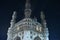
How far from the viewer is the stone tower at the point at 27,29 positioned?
65812 mm

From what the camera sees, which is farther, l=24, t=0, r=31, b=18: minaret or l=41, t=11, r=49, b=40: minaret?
l=24, t=0, r=31, b=18: minaret

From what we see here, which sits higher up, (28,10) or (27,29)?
(28,10)

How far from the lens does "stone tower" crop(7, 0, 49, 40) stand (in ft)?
216

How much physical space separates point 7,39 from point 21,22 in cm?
881

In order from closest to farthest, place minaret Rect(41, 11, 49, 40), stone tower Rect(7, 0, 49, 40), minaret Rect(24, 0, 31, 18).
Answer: stone tower Rect(7, 0, 49, 40), minaret Rect(41, 11, 49, 40), minaret Rect(24, 0, 31, 18)

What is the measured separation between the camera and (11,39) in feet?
215

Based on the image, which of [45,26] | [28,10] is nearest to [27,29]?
[45,26]

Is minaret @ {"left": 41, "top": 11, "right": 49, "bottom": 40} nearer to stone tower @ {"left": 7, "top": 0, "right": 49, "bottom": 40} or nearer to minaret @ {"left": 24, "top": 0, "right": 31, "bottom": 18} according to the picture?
stone tower @ {"left": 7, "top": 0, "right": 49, "bottom": 40}

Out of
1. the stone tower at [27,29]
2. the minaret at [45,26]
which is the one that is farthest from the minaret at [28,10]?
the minaret at [45,26]

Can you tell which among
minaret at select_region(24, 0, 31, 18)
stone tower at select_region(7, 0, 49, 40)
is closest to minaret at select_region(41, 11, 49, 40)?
stone tower at select_region(7, 0, 49, 40)

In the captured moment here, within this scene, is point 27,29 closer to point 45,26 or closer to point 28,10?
point 45,26

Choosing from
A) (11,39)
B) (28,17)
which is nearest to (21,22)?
(28,17)

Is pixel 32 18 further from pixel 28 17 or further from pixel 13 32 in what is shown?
pixel 13 32

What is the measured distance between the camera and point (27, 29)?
216 ft
